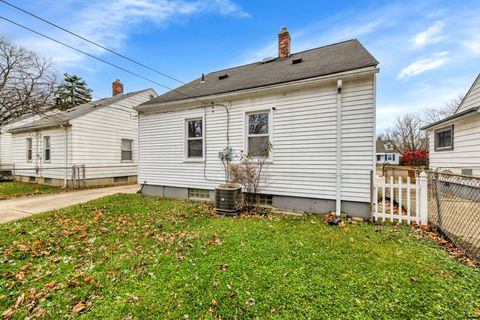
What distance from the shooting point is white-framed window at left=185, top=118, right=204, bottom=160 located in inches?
303

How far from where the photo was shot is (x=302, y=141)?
593 cm

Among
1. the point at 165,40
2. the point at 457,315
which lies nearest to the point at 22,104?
the point at 165,40

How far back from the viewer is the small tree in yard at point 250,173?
6.45m

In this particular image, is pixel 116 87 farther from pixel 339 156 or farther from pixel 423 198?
pixel 423 198

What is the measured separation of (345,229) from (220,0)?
897 centimetres

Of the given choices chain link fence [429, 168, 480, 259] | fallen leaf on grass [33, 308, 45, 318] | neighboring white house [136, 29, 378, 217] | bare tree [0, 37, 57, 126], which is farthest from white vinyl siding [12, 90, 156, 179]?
chain link fence [429, 168, 480, 259]

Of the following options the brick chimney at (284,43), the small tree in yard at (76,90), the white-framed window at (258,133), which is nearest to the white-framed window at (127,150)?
the white-framed window at (258,133)

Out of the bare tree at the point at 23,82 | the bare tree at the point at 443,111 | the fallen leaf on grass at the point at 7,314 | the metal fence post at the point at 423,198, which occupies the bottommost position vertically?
the fallen leaf on grass at the point at 7,314

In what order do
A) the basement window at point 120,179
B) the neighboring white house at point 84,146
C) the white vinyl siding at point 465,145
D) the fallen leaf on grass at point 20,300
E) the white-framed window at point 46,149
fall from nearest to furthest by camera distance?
the fallen leaf on grass at point 20,300
the white vinyl siding at point 465,145
the neighboring white house at point 84,146
the white-framed window at point 46,149
the basement window at point 120,179

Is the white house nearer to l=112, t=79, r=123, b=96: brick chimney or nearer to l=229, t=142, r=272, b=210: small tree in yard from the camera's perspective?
l=229, t=142, r=272, b=210: small tree in yard

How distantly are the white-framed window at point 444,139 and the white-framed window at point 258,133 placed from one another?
9043mm

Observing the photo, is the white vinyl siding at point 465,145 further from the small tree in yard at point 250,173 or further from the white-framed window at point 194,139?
the white-framed window at point 194,139

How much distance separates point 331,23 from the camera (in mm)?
8812

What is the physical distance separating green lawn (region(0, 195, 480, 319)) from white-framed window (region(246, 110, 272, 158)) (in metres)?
2.47
